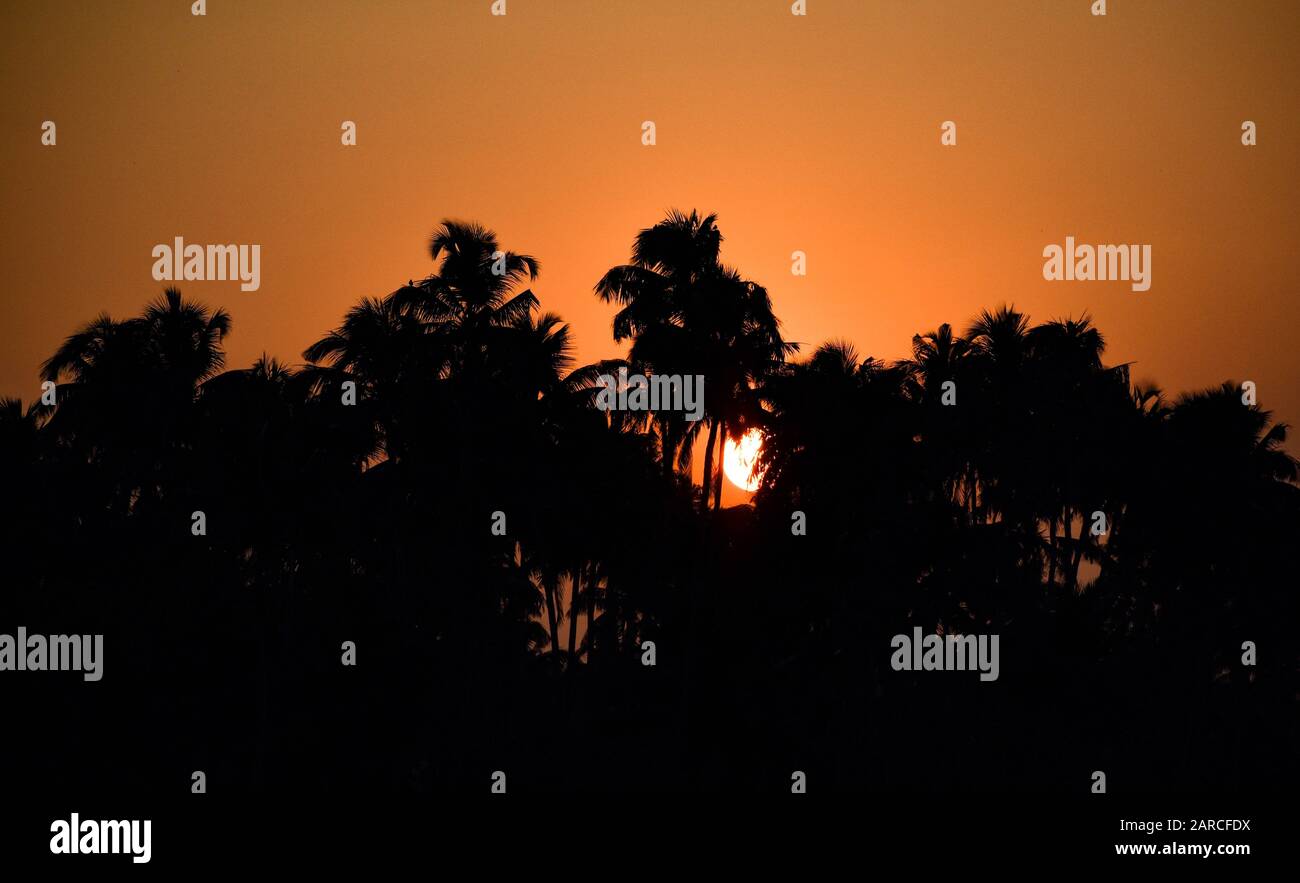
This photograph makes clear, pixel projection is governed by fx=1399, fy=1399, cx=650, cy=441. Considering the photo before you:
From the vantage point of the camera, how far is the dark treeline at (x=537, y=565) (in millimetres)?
44781

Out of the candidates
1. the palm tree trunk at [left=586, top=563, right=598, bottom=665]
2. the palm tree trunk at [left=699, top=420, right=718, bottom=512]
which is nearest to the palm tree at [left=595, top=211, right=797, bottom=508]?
the palm tree trunk at [left=699, top=420, right=718, bottom=512]

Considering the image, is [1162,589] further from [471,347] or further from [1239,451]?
[471,347]

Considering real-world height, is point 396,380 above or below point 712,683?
above

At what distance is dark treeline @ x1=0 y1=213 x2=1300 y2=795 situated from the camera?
44.8 meters

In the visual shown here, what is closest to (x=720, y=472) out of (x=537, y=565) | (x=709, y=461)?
(x=709, y=461)

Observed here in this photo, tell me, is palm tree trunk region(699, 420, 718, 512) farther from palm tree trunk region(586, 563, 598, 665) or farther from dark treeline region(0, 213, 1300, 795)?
palm tree trunk region(586, 563, 598, 665)

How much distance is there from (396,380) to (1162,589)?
32.7 metres

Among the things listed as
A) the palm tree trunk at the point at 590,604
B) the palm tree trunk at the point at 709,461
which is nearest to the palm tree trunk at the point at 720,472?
the palm tree trunk at the point at 709,461

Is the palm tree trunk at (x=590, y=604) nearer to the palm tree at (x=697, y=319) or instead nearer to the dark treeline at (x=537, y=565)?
the dark treeline at (x=537, y=565)

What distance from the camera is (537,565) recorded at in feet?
161

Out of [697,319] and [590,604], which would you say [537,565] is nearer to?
[590,604]
